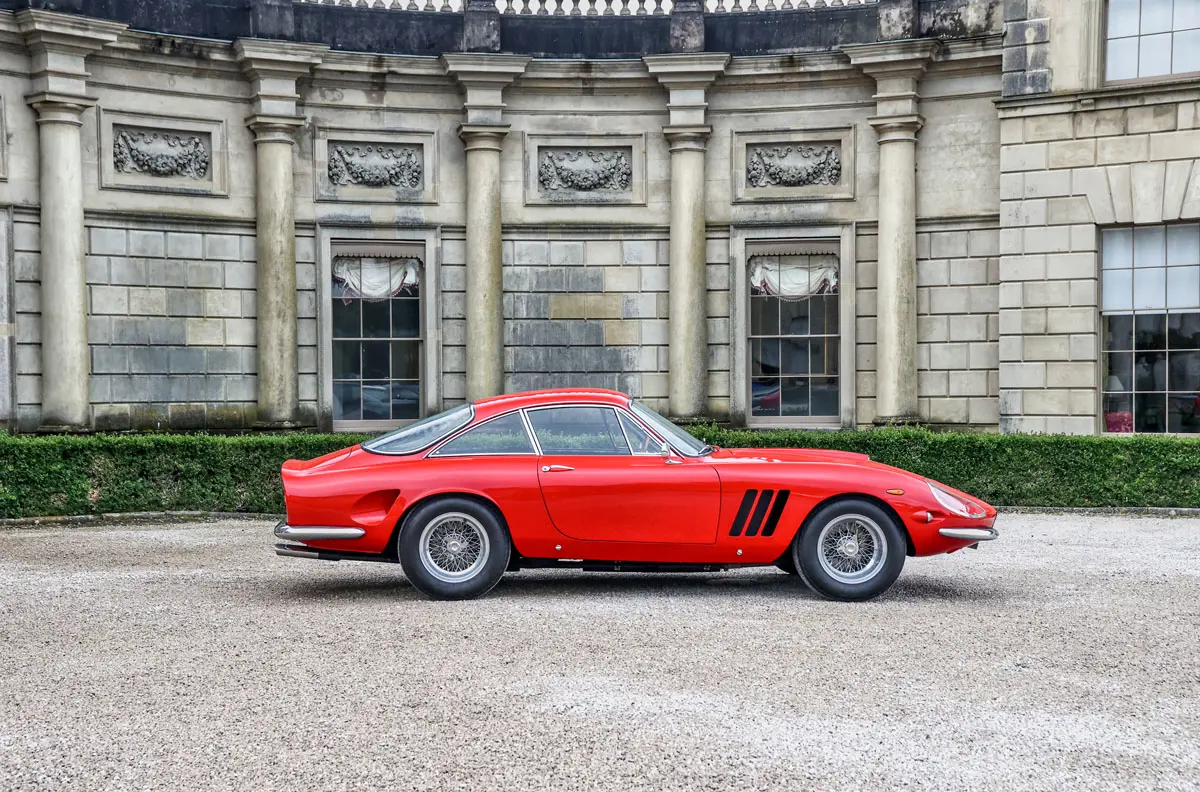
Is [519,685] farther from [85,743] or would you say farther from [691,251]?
[691,251]

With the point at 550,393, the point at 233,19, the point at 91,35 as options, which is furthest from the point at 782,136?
the point at 550,393

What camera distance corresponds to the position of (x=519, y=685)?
6078 millimetres

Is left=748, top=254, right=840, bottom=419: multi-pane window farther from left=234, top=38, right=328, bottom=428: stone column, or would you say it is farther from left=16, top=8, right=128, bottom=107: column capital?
left=16, top=8, right=128, bottom=107: column capital

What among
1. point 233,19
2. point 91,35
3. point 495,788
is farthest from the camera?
point 233,19

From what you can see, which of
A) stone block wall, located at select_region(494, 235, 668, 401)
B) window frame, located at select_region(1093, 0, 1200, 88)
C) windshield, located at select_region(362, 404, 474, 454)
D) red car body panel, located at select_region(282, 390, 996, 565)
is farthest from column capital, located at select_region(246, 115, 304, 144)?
window frame, located at select_region(1093, 0, 1200, 88)

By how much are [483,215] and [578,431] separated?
9317 millimetres

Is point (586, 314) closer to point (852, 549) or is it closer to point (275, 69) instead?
point (275, 69)

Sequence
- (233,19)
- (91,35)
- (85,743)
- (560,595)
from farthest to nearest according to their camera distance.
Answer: (233,19) < (91,35) < (560,595) < (85,743)

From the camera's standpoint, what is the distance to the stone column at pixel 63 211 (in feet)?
51.7

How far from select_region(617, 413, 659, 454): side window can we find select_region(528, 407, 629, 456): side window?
0.04 meters

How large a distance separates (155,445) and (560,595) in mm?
7080

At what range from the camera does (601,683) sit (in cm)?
612

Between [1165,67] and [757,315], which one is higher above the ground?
[1165,67]

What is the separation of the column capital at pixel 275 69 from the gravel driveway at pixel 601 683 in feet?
28.8
